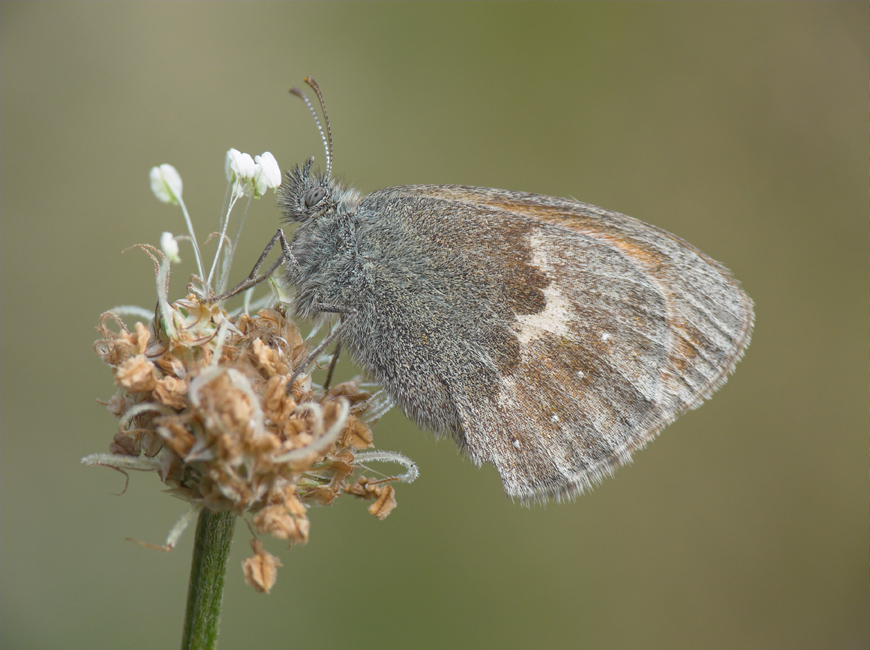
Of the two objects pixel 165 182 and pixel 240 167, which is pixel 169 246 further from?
pixel 240 167

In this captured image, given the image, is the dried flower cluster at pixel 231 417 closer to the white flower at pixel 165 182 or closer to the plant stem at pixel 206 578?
the white flower at pixel 165 182

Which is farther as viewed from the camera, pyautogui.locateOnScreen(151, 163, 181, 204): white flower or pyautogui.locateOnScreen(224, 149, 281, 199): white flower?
pyautogui.locateOnScreen(224, 149, 281, 199): white flower

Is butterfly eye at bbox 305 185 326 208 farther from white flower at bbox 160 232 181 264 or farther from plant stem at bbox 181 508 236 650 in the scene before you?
plant stem at bbox 181 508 236 650

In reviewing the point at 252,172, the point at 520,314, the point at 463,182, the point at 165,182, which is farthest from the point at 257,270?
the point at 463,182

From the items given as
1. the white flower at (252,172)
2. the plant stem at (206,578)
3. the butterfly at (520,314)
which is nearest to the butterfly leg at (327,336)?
the butterfly at (520,314)

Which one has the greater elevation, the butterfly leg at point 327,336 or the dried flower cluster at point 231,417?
the butterfly leg at point 327,336

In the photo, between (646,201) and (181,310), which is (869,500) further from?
(181,310)

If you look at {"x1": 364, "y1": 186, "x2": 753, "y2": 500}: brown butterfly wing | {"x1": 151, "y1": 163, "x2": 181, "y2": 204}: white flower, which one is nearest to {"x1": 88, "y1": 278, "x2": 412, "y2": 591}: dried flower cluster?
{"x1": 151, "y1": 163, "x2": 181, "y2": 204}: white flower
